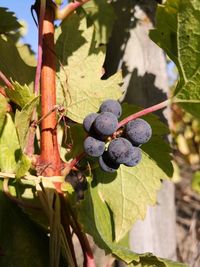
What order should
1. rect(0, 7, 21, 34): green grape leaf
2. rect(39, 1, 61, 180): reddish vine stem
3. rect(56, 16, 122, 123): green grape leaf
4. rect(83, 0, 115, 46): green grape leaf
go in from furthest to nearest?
1. rect(83, 0, 115, 46): green grape leaf
2. rect(0, 7, 21, 34): green grape leaf
3. rect(56, 16, 122, 123): green grape leaf
4. rect(39, 1, 61, 180): reddish vine stem

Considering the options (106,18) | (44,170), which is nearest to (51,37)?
(44,170)

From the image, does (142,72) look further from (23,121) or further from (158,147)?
(23,121)

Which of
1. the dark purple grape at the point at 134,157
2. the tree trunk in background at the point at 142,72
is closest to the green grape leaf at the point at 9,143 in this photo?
the dark purple grape at the point at 134,157

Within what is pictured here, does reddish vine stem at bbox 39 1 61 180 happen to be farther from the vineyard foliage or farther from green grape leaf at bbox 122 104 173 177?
green grape leaf at bbox 122 104 173 177

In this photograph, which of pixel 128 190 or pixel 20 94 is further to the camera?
pixel 128 190

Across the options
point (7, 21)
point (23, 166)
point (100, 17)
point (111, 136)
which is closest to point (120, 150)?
point (111, 136)

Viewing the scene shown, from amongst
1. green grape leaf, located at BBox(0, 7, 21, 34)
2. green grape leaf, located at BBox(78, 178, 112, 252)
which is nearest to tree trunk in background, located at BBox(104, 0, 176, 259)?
green grape leaf, located at BBox(0, 7, 21, 34)
